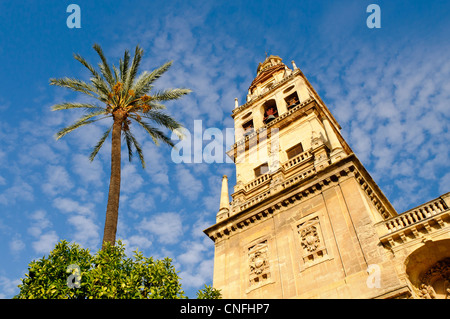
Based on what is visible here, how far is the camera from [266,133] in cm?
2873

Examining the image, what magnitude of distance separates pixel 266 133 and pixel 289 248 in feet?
39.8

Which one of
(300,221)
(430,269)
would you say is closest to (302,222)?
(300,221)

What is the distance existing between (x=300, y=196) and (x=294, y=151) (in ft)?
20.1

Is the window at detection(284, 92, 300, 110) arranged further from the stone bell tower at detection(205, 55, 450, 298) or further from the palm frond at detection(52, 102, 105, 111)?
the palm frond at detection(52, 102, 105, 111)

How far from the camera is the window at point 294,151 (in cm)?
2548

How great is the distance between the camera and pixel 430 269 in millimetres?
15266

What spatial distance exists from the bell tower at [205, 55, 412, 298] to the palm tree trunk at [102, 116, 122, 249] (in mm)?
7251

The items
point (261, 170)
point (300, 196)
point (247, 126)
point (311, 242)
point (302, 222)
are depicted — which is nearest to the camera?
point (311, 242)

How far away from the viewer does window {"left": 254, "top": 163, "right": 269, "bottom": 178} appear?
26.3 metres

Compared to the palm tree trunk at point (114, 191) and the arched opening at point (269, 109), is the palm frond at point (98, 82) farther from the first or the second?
the arched opening at point (269, 109)

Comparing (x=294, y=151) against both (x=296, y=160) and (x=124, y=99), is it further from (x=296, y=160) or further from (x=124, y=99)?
(x=124, y=99)

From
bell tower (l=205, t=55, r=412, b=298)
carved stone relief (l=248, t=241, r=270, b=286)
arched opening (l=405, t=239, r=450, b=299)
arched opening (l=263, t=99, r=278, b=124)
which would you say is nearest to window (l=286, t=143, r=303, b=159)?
bell tower (l=205, t=55, r=412, b=298)
